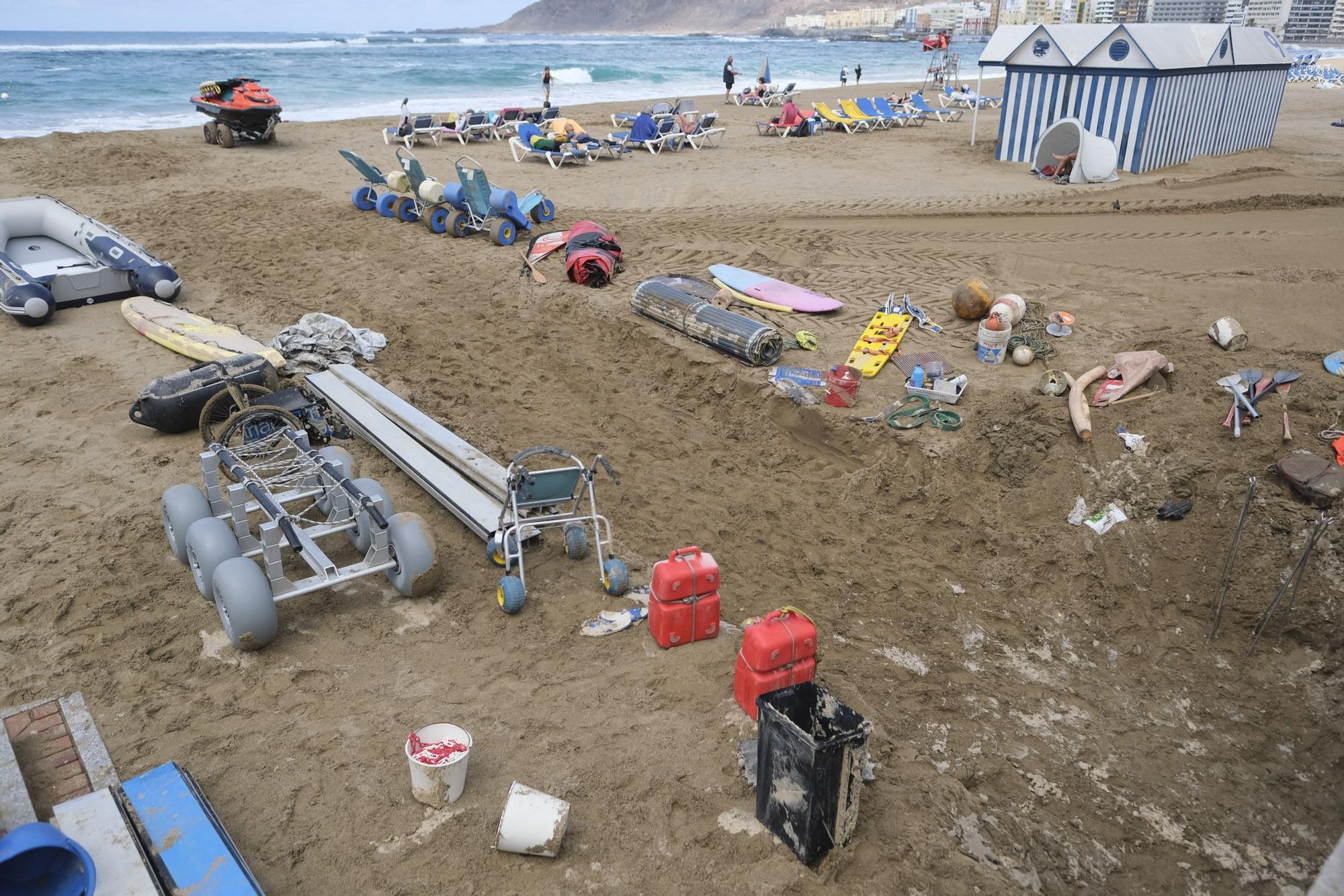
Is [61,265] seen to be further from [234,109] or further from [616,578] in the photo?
[234,109]

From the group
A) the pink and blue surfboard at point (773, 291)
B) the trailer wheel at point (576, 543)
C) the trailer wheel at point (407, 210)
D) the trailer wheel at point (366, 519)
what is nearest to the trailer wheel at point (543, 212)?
the trailer wheel at point (407, 210)

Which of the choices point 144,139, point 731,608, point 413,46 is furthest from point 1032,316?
point 413,46

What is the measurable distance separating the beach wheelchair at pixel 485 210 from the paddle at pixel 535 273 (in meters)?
0.93

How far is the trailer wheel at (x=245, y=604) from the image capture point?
4324 mm

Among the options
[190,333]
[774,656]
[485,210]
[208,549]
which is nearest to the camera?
[774,656]

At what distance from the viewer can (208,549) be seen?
4.62 m

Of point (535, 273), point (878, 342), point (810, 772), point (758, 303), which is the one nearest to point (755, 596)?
point (810, 772)

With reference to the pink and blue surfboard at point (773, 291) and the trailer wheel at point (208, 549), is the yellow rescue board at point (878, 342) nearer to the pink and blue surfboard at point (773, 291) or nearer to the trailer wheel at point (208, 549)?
the pink and blue surfboard at point (773, 291)

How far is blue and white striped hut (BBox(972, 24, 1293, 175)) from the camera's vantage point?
13891mm

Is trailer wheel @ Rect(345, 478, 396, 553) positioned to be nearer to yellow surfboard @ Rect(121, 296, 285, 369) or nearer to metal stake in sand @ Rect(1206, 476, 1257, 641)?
yellow surfboard @ Rect(121, 296, 285, 369)

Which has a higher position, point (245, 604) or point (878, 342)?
point (245, 604)

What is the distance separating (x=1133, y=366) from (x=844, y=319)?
272 centimetres

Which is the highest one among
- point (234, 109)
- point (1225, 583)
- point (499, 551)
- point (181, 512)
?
point (234, 109)

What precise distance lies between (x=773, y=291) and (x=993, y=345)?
2.46 meters
